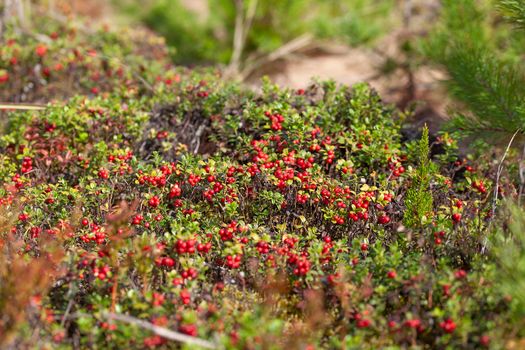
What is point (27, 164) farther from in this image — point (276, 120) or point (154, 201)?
point (276, 120)

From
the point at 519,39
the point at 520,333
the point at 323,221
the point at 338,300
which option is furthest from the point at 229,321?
the point at 519,39

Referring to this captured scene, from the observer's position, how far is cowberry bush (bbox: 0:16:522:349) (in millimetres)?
2662

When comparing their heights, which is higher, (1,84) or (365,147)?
(1,84)

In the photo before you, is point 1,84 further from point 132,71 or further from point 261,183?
point 261,183

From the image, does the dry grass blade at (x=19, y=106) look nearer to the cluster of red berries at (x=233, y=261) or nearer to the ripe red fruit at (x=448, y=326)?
the cluster of red berries at (x=233, y=261)

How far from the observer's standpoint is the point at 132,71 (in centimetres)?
489

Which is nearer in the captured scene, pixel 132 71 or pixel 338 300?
pixel 338 300

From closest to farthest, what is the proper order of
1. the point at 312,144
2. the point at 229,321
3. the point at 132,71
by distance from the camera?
the point at 229,321 → the point at 312,144 → the point at 132,71

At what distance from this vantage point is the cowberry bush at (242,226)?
2.66m

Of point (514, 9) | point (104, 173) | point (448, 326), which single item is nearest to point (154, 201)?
point (104, 173)

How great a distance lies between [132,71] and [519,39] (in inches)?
123

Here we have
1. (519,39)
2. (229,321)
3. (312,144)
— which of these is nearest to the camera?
(229,321)

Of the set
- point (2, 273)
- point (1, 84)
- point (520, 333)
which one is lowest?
point (520, 333)

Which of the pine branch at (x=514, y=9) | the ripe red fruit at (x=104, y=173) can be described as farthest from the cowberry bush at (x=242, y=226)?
the pine branch at (x=514, y=9)
